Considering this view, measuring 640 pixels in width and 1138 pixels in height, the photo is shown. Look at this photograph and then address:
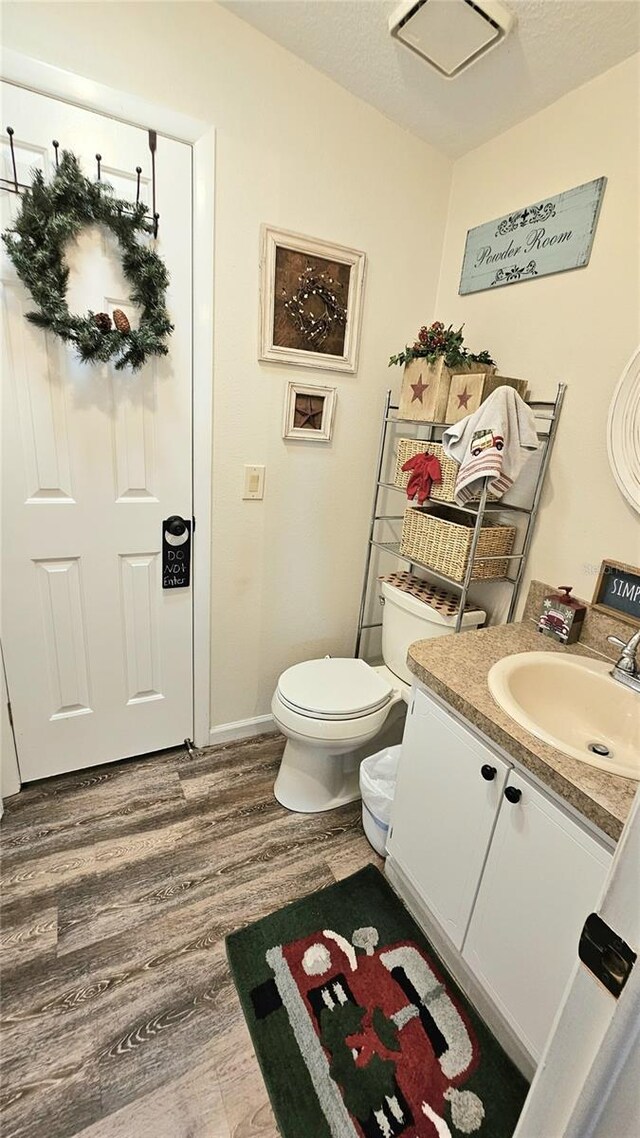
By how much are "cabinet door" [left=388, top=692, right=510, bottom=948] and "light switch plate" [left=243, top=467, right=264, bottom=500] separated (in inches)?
38.3

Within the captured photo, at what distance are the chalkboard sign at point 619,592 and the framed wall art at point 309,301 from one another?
1164mm

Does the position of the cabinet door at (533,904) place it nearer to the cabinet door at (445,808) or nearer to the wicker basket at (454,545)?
the cabinet door at (445,808)

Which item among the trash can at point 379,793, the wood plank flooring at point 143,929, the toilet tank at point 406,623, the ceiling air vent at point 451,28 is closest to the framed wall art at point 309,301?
the ceiling air vent at point 451,28

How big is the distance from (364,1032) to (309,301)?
2155mm

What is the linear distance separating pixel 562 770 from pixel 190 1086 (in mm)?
1066

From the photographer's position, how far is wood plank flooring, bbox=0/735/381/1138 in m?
1.01

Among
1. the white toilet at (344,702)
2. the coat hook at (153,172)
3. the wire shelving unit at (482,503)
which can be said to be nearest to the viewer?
the coat hook at (153,172)

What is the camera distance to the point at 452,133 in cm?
166

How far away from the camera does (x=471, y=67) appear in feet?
4.38

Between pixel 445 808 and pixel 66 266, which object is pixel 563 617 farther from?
pixel 66 266

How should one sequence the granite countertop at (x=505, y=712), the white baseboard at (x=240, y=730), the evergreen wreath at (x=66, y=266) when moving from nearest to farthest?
the granite countertop at (x=505, y=712)
the evergreen wreath at (x=66, y=266)
the white baseboard at (x=240, y=730)

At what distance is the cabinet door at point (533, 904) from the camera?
89 cm

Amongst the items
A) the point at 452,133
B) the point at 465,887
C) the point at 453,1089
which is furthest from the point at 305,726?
the point at 452,133

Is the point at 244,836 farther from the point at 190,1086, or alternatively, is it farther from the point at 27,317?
the point at 27,317
